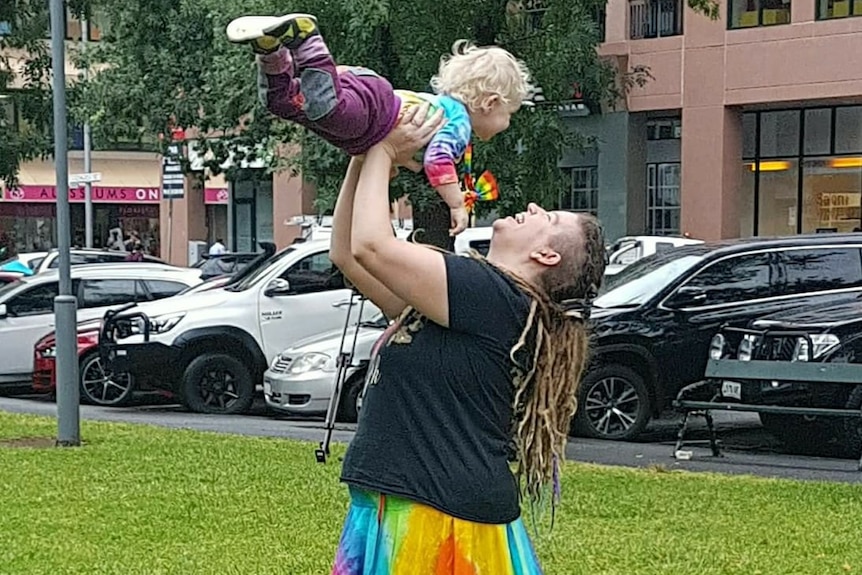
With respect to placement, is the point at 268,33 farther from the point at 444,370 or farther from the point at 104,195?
the point at 104,195

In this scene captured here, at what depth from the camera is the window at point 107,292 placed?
17.6 m

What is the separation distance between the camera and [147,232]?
51594 millimetres

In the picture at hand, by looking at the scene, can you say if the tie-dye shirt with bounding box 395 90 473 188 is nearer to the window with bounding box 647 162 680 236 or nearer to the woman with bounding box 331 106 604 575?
the woman with bounding box 331 106 604 575

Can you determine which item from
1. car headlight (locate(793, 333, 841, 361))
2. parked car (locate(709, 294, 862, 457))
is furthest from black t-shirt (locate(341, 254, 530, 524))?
car headlight (locate(793, 333, 841, 361))

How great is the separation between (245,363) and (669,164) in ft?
55.4

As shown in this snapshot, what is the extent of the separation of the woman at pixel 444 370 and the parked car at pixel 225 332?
11.5 meters

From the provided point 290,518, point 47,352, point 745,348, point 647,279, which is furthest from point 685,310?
point 47,352

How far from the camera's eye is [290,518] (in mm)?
7895

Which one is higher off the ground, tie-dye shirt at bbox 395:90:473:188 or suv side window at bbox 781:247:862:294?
tie-dye shirt at bbox 395:90:473:188

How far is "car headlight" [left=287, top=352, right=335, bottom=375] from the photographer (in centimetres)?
1402

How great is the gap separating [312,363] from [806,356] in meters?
4.89

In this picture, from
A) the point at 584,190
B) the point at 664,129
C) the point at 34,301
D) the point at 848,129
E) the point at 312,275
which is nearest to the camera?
the point at 312,275

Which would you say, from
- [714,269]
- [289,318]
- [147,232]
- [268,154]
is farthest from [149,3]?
[147,232]

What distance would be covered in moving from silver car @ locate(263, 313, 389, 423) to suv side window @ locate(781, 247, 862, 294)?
388 cm
